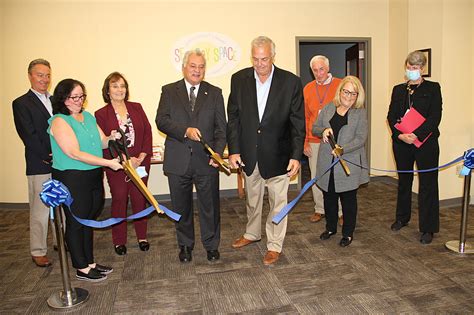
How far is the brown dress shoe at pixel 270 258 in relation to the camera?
10.5ft

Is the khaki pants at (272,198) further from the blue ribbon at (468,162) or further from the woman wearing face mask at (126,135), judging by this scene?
the blue ribbon at (468,162)

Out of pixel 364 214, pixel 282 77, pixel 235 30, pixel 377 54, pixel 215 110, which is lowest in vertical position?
pixel 364 214

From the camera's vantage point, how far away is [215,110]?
3.14 m

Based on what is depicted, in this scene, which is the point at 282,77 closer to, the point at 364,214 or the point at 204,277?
the point at 204,277

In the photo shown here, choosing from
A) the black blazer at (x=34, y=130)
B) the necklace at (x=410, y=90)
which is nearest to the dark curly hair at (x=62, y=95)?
the black blazer at (x=34, y=130)

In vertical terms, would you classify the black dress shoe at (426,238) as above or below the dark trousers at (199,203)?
below

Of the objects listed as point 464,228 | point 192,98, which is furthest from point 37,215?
point 464,228

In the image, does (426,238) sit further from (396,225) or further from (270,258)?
(270,258)

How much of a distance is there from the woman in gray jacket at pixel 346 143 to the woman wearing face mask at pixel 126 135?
157cm

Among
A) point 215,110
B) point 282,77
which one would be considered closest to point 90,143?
point 215,110

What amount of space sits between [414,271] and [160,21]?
4.29 metres

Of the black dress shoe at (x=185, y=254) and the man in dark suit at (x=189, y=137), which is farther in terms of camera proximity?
the black dress shoe at (x=185, y=254)

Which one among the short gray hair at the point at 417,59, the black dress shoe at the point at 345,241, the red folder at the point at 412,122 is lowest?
the black dress shoe at the point at 345,241

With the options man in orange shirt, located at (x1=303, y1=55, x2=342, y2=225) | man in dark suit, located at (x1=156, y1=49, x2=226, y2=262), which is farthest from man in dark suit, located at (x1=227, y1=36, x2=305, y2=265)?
man in orange shirt, located at (x1=303, y1=55, x2=342, y2=225)
